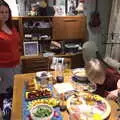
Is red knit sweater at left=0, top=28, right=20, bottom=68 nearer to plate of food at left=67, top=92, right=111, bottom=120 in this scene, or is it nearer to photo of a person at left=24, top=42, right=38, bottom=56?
photo of a person at left=24, top=42, right=38, bottom=56

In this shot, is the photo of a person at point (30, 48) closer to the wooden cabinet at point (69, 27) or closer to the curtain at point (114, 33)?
the wooden cabinet at point (69, 27)

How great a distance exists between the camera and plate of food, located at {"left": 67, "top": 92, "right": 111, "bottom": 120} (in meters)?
1.59

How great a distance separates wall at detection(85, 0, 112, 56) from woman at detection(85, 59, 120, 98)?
7.05 ft

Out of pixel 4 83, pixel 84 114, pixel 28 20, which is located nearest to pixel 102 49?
pixel 28 20


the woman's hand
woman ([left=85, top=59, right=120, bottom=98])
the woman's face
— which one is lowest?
the woman's hand

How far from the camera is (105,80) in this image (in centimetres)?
194

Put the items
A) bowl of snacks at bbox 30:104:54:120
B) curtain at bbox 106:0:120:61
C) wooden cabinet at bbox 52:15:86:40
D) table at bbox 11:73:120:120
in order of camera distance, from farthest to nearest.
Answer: wooden cabinet at bbox 52:15:86:40 < curtain at bbox 106:0:120:61 < table at bbox 11:73:120:120 < bowl of snacks at bbox 30:104:54:120

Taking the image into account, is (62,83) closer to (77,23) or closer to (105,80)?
(105,80)

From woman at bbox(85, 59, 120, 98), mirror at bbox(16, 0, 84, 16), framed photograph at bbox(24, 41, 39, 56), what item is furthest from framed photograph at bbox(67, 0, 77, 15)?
woman at bbox(85, 59, 120, 98)

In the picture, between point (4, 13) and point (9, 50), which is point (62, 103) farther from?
point (4, 13)

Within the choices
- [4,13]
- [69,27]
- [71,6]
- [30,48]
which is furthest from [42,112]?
[71,6]

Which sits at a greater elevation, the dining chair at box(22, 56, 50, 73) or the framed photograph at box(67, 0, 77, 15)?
the framed photograph at box(67, 0, 77, 15)

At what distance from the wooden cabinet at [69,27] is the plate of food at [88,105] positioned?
79.2 inches

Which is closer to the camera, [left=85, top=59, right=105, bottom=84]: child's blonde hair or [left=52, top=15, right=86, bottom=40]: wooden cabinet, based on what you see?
[left=85, top=59, right=105, bottom=84]: child's blonde hair
